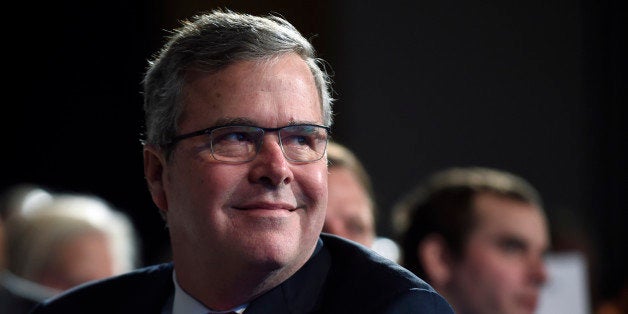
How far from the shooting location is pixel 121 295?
7.78 feet

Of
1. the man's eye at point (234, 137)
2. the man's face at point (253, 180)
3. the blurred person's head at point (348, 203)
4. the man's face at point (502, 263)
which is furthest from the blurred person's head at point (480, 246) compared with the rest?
the man's eye at point (234, 137)

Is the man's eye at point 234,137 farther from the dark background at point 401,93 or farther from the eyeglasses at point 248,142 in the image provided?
the dark background at point 401,93

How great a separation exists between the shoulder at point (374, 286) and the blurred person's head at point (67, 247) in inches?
87.3

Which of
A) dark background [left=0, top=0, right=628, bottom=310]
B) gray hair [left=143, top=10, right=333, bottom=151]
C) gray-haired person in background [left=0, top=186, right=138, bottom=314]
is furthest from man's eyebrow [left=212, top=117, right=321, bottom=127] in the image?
dark background [left=0, top=0, right=628, bottom=310]

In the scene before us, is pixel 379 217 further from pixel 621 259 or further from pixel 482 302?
pixel 482 302

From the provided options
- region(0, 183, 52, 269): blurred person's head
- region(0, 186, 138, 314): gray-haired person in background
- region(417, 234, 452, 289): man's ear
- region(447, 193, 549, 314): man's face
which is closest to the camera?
region(447, 193, 549, 314): man's face

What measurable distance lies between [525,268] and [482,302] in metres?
0.21

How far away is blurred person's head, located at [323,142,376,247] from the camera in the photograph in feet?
12.1

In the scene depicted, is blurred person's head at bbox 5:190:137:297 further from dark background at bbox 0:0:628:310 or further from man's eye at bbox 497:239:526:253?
dark background at bbox 0:0:628:310

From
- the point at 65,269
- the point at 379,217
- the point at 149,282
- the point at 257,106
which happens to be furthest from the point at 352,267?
the point at 379,217

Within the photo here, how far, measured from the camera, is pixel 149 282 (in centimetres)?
235

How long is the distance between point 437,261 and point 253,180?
6.82 ft

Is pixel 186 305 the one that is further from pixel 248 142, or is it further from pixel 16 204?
pixel 16 204

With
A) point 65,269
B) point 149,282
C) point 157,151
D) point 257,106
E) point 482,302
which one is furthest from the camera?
point 65,269
